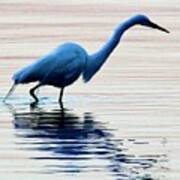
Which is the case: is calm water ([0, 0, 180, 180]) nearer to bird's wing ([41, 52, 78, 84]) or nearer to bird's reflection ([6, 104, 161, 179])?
bird's reflection ([6, 104, 161, 179])

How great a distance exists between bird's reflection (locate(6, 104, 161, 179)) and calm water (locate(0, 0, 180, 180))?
10 mm

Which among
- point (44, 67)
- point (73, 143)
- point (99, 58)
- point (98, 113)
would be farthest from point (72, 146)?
point (99, 58)

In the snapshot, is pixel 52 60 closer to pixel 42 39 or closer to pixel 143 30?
pixel 42 39

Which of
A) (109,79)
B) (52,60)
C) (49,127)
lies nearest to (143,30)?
(109,79)

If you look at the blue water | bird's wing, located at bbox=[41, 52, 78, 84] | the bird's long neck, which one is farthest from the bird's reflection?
the bird's long neck

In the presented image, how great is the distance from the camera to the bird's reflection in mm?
13215

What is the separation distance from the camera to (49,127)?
16094mm

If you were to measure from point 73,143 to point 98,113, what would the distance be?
2.53 meters

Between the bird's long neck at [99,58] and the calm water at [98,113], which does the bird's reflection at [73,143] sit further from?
the bird's long neck at [99,58]

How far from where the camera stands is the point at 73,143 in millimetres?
14695

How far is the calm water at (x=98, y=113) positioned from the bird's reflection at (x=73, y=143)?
0.01 m

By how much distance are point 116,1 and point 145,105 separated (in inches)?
719

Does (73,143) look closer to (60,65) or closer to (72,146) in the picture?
(72,146)

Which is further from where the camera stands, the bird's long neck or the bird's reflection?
the bird's long neck
